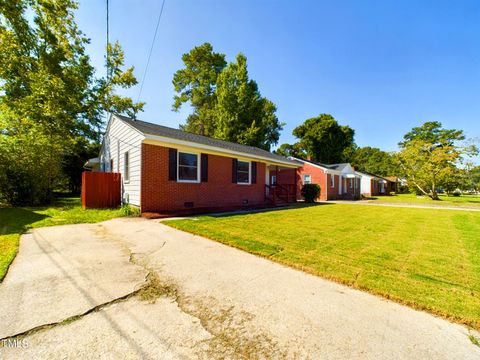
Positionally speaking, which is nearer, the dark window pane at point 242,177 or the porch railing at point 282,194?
the dark window pane at point 242,177

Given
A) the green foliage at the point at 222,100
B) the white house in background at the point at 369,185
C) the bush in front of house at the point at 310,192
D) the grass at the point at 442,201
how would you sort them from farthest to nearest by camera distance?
the white house in background at the point at 369,185 < the green foliage at the point at 222,100 < the bush in front of house at the point at 310,192 < the grass at the point at 442,201

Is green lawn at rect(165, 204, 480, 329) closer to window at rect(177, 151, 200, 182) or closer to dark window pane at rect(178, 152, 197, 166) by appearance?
window at rect(177, 151, 200, 182)

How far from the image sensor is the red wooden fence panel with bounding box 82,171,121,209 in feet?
31.4

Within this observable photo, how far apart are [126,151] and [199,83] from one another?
76.1ft

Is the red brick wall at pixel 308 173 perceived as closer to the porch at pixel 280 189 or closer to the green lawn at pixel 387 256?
the porch at pixel 280 189

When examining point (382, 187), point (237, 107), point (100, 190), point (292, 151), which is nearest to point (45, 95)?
point (100, 190)

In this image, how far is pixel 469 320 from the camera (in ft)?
6.88

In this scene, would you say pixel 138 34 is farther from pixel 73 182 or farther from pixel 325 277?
pixel 73 182

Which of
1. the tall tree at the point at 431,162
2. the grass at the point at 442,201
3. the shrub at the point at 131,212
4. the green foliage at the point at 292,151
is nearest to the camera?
the shrub at the point at 131,212

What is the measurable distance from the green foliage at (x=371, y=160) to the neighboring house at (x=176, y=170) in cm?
4166

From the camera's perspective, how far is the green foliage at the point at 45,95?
10867 millimetres

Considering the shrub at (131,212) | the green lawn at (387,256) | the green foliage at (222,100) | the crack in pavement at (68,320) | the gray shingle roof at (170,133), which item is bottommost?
the green lawn at (387,256)

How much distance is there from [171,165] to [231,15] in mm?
6988

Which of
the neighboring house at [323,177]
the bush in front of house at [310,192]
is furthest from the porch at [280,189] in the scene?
A: the bush in front of house at [310,192]
